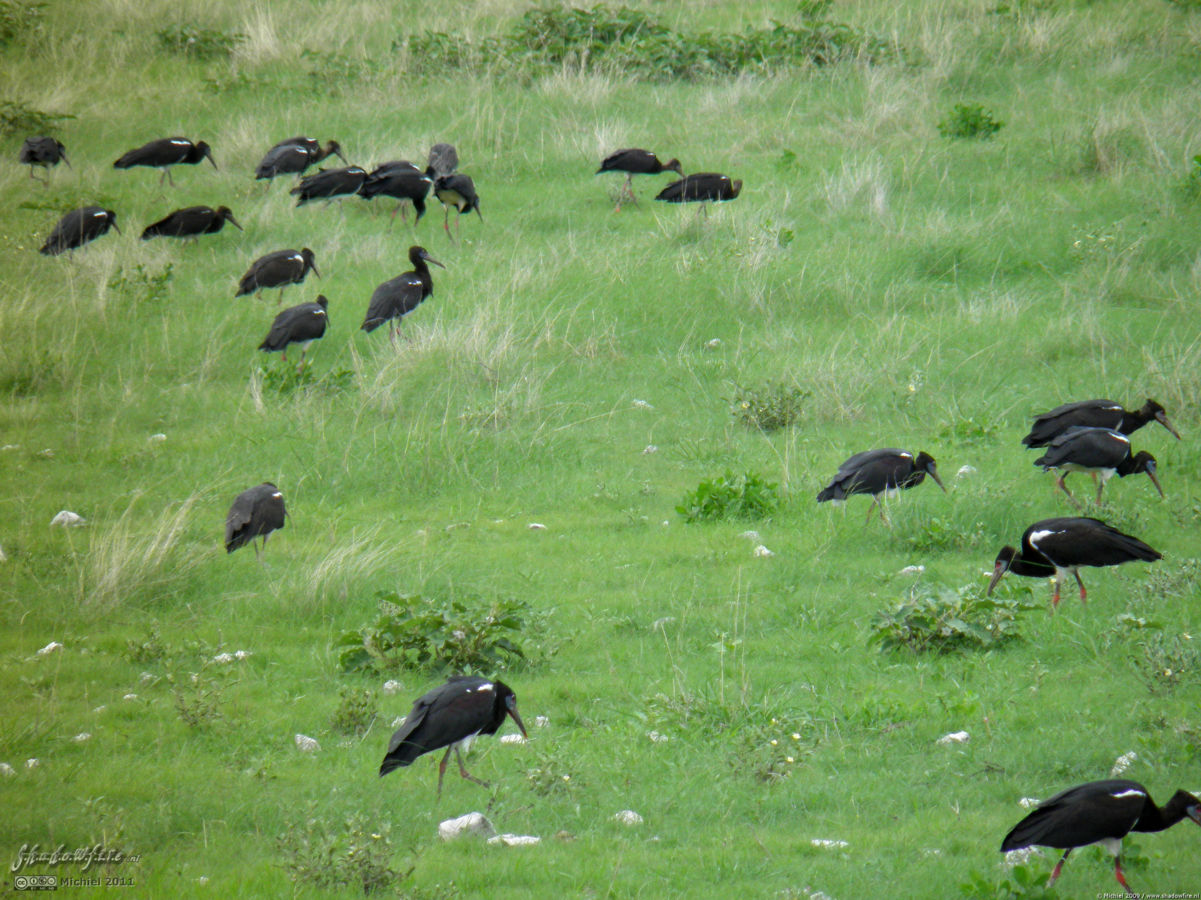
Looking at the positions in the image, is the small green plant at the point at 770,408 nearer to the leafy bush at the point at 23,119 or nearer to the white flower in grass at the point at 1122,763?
the white flower in grass at the point at 1122,763

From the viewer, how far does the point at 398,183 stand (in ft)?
44.4

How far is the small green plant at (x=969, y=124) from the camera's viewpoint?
14.9m

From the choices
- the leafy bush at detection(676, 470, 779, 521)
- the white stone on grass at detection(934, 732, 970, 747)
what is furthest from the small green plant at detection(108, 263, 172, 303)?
the white stone on grass at detection(934, 732, 970, 747)

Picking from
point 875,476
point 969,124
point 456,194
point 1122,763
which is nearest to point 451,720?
point 1122,763

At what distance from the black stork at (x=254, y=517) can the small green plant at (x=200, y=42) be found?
14.1 m

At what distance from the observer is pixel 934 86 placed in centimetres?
1672

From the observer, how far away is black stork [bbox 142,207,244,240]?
1302 cm

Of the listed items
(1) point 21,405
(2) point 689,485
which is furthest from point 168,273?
(2) point 689,485

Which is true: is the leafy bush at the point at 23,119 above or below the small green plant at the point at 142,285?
above

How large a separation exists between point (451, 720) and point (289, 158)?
11.2 meters

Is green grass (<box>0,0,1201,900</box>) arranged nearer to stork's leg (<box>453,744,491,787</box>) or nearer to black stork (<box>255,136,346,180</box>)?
stork's leg (<box>453,744,491,787</box>)

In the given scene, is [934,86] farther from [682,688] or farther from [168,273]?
[682,688]

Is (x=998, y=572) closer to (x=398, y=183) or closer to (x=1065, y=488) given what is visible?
(x=1065, y=488)

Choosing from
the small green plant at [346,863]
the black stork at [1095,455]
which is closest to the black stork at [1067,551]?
the black stork at [1095,455]
